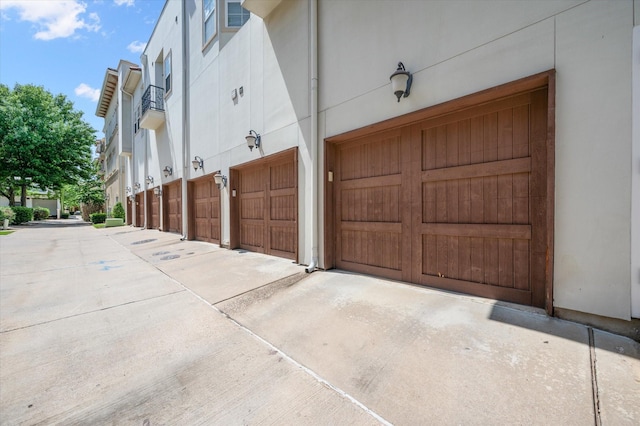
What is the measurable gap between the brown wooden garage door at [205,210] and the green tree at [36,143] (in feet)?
60.8

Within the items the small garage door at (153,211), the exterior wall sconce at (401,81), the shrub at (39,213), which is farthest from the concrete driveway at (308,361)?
the shrub at (39,213)

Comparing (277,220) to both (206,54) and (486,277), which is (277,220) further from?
(206,54)

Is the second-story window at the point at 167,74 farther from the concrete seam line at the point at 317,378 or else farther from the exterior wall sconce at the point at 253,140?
the concrete seam line at the point at 317,378

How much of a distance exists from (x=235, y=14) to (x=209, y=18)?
126 centimetres

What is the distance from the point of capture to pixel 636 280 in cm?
216

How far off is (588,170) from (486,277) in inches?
56.5

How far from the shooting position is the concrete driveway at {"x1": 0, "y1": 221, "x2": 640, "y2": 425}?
5.51ft

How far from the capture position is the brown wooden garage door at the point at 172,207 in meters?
11.2

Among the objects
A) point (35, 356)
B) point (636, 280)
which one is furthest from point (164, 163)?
point (636, 280)

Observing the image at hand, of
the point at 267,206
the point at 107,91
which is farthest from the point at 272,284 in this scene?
the point at 107,91

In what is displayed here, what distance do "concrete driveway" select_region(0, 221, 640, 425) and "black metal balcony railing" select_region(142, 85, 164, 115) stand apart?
10.9m

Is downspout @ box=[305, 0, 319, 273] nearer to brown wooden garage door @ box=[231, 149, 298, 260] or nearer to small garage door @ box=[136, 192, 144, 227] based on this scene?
brown wooden garage door @ box=[231, 149, 298, 260]

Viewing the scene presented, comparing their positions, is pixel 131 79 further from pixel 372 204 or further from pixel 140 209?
pixel 372 204

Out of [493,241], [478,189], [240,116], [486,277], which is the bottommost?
[486,277]
